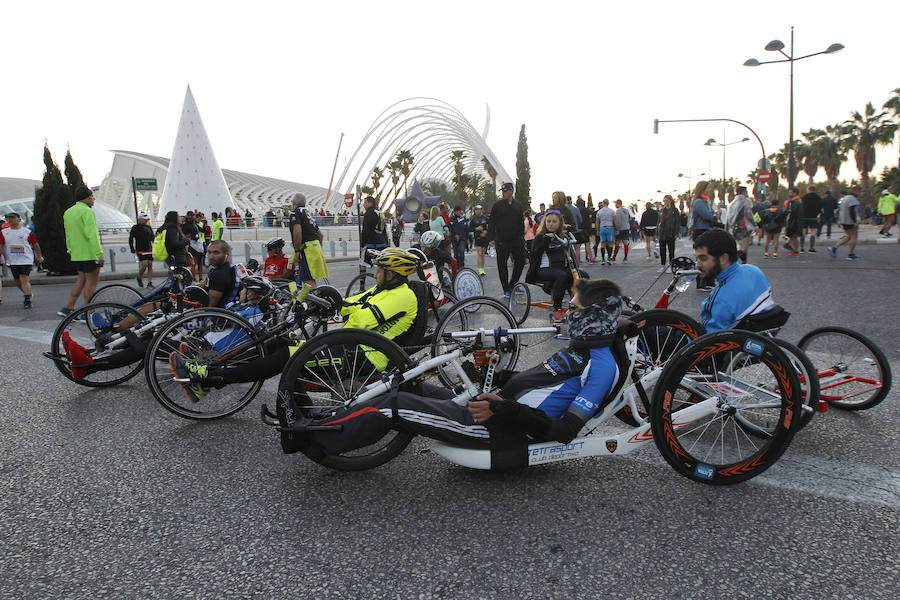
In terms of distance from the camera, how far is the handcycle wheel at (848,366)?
360cm

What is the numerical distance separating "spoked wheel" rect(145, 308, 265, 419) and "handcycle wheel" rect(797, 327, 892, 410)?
12.1ft

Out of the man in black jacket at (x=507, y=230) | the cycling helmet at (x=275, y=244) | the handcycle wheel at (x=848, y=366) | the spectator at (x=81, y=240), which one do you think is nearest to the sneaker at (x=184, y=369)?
the cycling helmet at (x=275, y=244)

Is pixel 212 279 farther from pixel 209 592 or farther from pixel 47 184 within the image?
pixel 47 184

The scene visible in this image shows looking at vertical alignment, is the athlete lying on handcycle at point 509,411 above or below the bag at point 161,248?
below

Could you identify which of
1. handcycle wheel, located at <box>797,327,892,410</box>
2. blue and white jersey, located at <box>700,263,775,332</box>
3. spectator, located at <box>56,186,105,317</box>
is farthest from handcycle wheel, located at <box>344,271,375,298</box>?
handcycle wheel, located at <box>797,327,892,410</box>

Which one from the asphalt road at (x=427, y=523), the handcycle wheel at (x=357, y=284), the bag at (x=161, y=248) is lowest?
the asphalt road at (x=427, y=523)

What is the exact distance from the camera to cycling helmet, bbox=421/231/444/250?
298 inches

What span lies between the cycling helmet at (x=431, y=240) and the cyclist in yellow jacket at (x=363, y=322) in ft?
11.5

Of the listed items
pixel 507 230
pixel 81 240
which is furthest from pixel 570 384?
pixel 81 240

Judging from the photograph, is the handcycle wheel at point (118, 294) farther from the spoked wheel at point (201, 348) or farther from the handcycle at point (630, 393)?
the handcycle at point (630, 393)

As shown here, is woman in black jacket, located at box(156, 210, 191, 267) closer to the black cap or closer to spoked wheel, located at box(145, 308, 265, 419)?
the black cap

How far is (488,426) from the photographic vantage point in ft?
9.15

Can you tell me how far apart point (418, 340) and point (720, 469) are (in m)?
2.05

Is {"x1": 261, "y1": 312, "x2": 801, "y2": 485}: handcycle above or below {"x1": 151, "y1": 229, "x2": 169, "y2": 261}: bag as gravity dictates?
below
